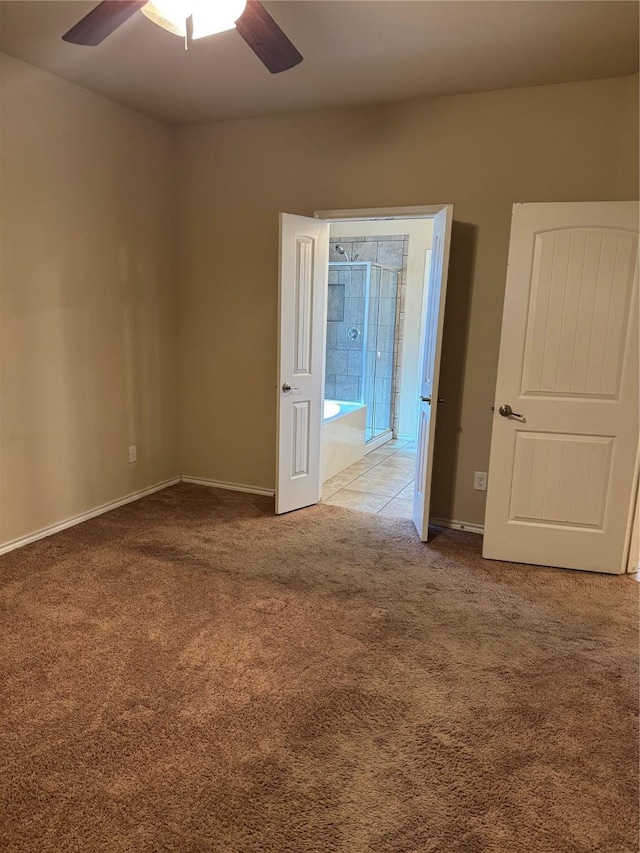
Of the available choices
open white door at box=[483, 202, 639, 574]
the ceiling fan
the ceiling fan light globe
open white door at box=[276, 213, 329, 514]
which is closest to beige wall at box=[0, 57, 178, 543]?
open white door at box=[276, 213, 329, 514]

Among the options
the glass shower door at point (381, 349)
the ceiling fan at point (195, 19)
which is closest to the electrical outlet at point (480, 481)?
the glass shower door at point (381, 349)

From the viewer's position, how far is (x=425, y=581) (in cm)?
299

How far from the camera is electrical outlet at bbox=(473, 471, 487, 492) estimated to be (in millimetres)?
3650

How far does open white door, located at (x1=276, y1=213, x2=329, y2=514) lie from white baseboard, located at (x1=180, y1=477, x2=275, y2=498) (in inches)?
17.0

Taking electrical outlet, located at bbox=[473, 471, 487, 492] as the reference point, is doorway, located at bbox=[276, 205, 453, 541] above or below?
above

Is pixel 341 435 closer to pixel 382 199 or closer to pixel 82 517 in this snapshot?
pixel 382 199

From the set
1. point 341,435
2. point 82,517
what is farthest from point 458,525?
point 82,517

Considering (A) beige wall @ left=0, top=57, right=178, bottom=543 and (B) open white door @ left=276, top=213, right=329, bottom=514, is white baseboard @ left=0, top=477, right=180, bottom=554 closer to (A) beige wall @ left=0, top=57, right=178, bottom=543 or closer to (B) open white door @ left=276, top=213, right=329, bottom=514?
(A) beige wall @ left=0, top=57, right=178, bottom=543

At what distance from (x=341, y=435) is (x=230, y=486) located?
1122 millimetres

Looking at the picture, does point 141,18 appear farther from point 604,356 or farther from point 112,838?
point 112,838

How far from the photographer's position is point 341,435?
4.97 meters

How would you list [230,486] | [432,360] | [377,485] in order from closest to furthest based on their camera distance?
[432,360] < [230,486] < [377,485]

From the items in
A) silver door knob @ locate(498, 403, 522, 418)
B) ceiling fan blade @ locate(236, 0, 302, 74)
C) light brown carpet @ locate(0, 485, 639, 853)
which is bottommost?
light brown carpet @ locate(0, 485, 639, 853)

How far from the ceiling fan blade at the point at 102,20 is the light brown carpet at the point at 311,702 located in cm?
237
